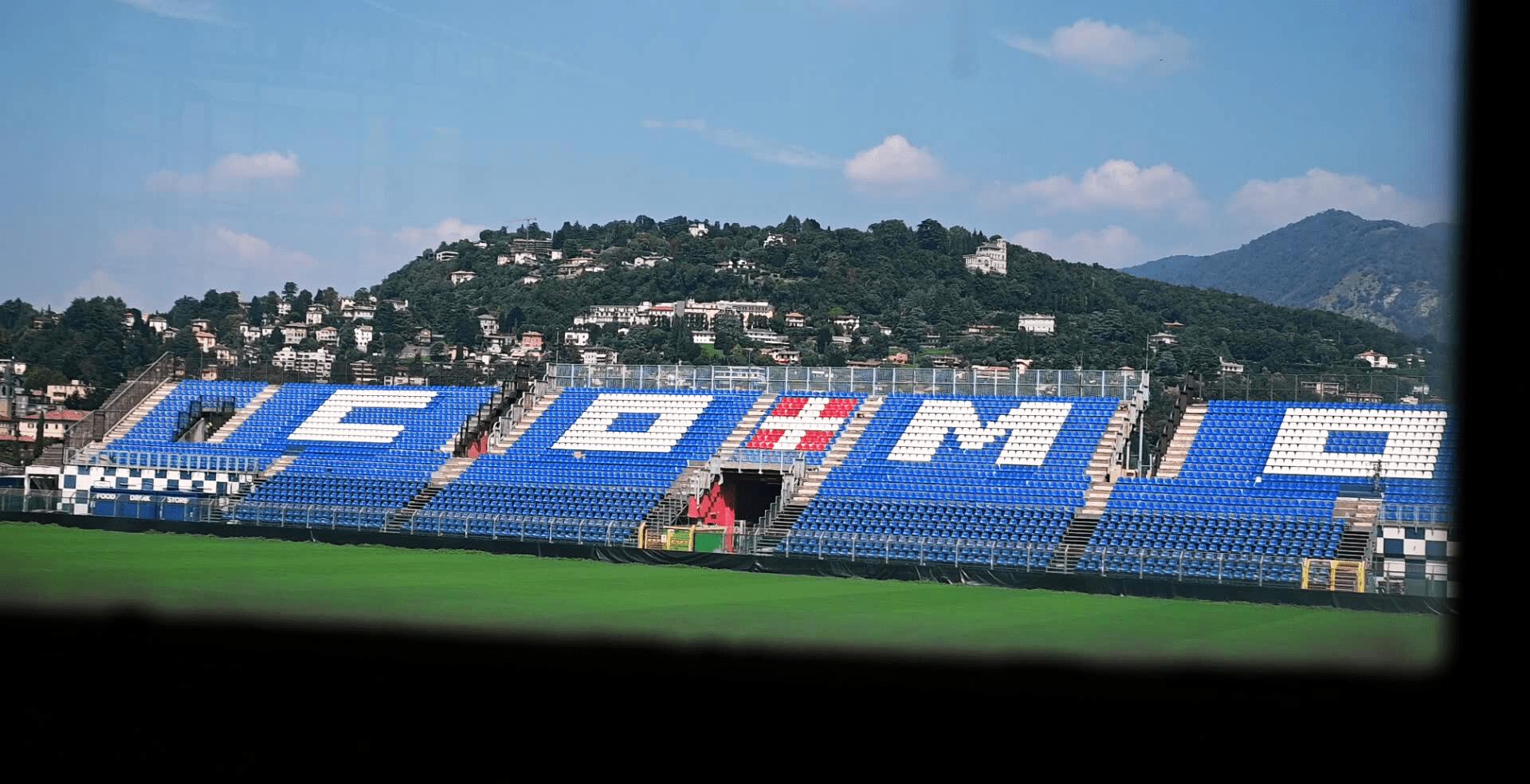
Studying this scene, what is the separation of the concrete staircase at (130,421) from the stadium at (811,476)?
2.9 inches

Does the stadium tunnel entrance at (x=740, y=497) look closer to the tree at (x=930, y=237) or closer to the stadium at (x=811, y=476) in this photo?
the stadium at (x=811, y=476)

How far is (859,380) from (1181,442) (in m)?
5.73

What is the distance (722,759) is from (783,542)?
14.6 meters

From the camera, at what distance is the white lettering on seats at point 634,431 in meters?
23.5

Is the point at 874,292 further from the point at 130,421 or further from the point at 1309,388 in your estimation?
the point at 1309,388

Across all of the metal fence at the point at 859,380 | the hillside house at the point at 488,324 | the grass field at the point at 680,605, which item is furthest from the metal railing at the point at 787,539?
the hillside house at the point at 488,324

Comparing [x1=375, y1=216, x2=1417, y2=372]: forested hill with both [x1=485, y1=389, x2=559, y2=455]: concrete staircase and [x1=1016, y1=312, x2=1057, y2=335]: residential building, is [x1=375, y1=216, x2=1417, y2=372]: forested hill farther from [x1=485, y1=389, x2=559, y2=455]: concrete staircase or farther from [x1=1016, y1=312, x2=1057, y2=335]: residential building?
[x1=485, y1=389, x2=559, y2=455]: concrete staircase

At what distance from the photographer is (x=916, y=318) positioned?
2167 inches

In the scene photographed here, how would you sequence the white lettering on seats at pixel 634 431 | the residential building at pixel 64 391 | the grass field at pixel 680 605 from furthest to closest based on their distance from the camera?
the residential building at pixel 64 391 < the white lettering on seats at pixel 634 431 < the grass field at pixel 680 605

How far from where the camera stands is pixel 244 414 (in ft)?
88.4

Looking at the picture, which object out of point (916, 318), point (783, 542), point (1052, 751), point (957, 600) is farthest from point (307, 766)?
point (916, 318)

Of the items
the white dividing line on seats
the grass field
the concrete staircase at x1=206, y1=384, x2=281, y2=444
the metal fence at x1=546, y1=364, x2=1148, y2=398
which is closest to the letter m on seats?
the metal fence at x1=546, y1=364, x2=1148, y2=398

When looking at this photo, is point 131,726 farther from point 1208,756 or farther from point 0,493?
point 0,493

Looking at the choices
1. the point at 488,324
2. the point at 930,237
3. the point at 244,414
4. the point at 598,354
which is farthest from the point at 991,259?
the point at 244,414
